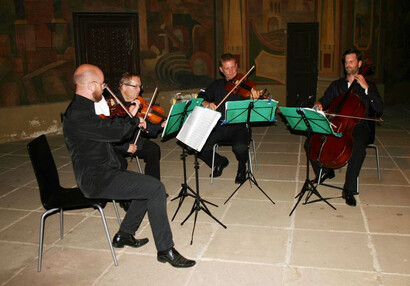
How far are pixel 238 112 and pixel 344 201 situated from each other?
4.92 feet

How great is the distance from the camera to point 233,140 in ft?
17.8

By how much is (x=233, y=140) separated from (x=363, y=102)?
1.59 metres

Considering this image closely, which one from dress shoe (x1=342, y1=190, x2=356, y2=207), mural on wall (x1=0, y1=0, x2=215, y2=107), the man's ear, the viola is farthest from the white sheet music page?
mural on wall (x1=0, y1=0, x2=215, y2=107)

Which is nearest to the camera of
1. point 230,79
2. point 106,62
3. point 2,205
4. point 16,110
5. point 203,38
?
point 2,205

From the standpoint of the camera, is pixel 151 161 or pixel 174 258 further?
pixel 151 161

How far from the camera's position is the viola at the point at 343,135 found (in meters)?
4.58

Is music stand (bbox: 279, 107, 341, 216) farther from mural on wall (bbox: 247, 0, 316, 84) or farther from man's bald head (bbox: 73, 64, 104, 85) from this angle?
mural on wall (bbox: 247, 0, 316, 84)

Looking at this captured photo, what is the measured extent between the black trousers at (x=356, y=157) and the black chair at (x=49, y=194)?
257cm

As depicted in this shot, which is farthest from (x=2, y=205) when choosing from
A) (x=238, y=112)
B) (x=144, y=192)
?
(x=238, y=112)

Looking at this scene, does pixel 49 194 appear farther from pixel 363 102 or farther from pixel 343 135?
pixel 363 102

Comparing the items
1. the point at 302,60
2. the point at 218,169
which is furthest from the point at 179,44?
the point at 218,169

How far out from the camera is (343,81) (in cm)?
522

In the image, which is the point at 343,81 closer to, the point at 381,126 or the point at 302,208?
the point at 302,208

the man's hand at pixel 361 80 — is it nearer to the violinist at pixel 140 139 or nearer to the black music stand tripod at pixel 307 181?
the black music stand tripod at pixel 307 181
